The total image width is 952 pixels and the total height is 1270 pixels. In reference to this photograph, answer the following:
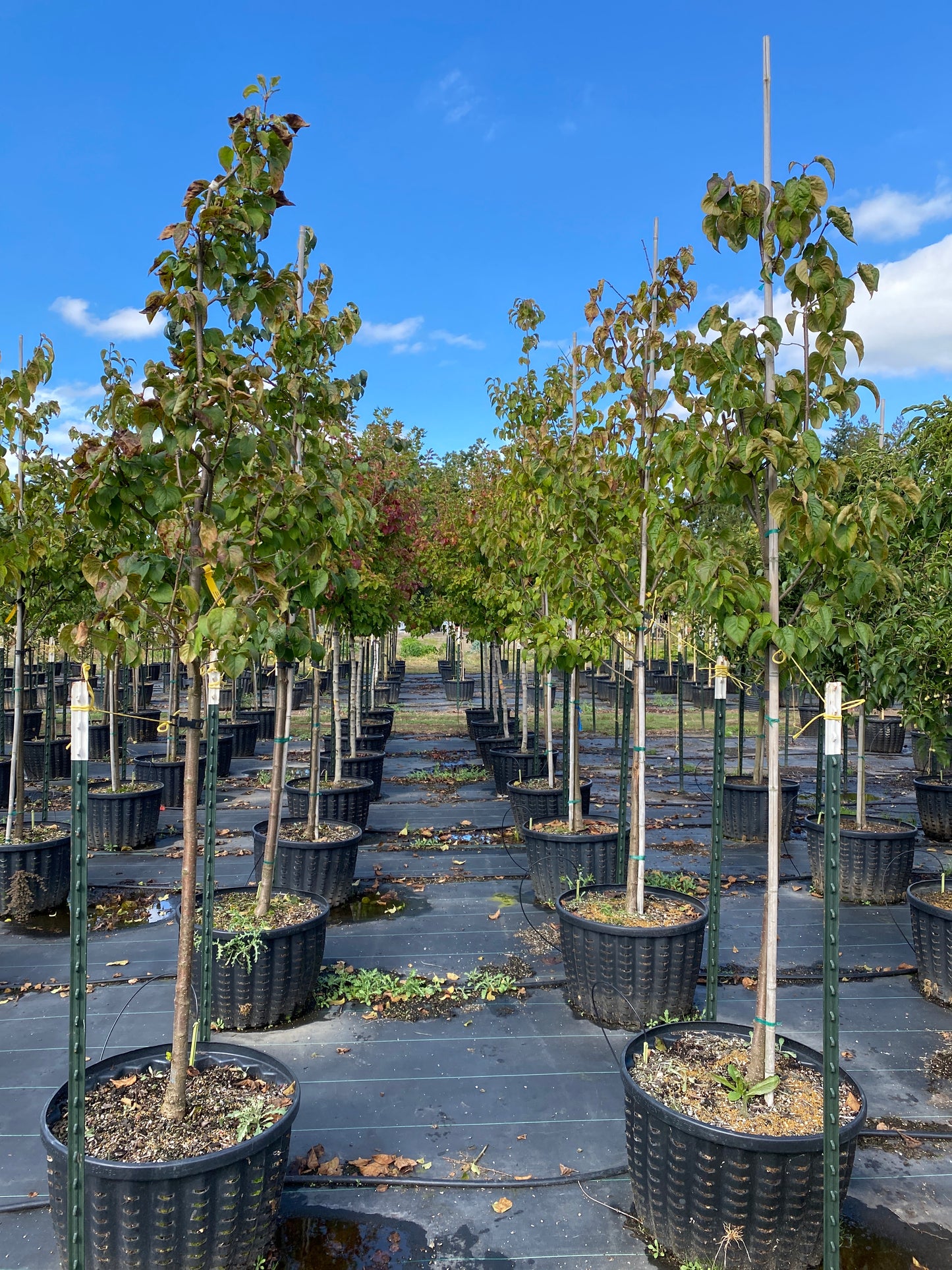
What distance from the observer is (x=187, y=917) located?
9.38 feet

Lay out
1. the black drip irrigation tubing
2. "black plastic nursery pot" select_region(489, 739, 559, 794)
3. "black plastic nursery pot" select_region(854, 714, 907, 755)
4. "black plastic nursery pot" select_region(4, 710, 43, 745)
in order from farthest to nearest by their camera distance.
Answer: "black plastic nursery pot" select_region(854, 714, 907, 755) → "black plastic nursery pot" select_region(4, 710, 43, 745) → "black plastic nursery pot" select_region(489, 739, 559, 794) → the black drip irrigation tubing

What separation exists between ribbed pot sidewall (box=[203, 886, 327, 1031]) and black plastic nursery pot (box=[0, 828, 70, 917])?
2133 millimetres

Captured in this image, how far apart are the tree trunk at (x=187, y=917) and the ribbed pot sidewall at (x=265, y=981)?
1.22 m

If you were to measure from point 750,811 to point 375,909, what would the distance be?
3861 millimetres

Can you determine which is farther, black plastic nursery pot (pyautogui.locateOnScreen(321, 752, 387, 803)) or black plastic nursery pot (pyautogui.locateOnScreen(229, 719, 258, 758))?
black plastic nursery pot (pyautogui.locateOnScreen(229, 719, 258, 758))

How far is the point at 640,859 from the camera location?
4.37 metres

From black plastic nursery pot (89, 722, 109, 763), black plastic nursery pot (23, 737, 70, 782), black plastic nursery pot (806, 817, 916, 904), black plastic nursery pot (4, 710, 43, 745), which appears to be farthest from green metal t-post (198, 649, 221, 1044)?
black plastic nursery pot (4, 710, 43, 745)

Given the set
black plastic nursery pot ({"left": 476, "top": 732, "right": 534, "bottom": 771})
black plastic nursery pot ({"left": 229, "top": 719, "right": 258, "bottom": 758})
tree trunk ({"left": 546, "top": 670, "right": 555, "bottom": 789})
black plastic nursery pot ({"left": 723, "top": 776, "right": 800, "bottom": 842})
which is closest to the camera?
tree trunk ({"left": 546, "top": 670, "right": 555, "bottom": 789})

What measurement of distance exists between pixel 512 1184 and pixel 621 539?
3.16 metres

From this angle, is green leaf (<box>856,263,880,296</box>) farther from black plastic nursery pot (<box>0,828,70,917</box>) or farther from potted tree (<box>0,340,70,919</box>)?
black plastic nursery pot (<box>0,828,70,917</box>)

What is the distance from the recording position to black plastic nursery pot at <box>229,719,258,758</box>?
12.7 metres

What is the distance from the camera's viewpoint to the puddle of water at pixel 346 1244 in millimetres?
2570

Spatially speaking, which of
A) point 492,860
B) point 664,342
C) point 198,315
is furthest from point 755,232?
point 492,860

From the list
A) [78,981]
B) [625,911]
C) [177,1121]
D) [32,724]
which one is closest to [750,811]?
[625,911]
